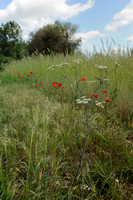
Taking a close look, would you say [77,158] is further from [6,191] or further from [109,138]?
[6,191]

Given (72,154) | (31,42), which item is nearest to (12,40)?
(31,42)

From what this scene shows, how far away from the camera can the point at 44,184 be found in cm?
111

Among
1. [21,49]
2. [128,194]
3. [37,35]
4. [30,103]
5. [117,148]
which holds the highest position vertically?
[37,35]

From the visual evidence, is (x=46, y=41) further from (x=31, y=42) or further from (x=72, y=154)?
(x=72, y=154)

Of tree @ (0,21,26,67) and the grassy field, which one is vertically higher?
tree @ (0,21,26,67)

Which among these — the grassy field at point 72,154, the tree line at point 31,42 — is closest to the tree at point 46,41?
the tree line at point 31,42

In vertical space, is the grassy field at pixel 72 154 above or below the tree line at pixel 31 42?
below

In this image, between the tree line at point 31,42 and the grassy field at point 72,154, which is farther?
the tree line at point 31,42

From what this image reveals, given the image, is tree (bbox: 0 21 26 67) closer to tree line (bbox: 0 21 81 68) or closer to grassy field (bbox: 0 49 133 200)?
tree line (bbox: 0 21 81 68)

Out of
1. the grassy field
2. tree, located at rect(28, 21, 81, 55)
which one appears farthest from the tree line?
the grassy field

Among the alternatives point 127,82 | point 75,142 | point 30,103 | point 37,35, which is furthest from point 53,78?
point 37,35

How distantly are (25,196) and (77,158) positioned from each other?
0.55m

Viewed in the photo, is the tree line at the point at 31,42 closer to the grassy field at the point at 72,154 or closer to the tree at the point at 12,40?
the tree at the point at 12,40

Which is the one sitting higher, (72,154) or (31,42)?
(31,42)
